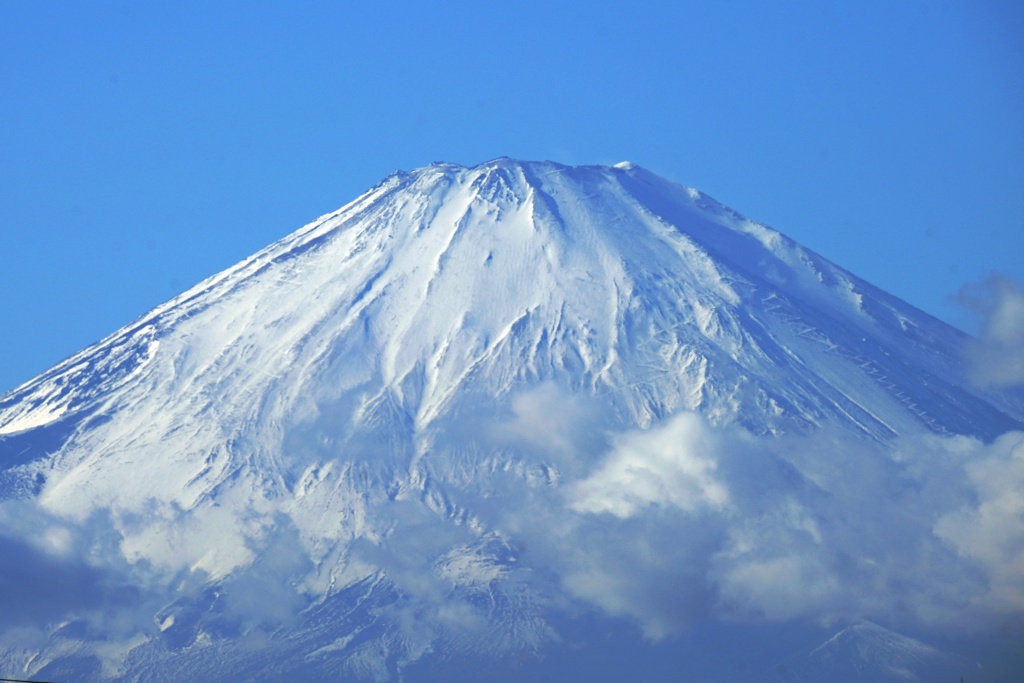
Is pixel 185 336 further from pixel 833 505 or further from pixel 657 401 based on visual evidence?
pixel 833 505

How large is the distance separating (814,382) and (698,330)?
5489 millimetres

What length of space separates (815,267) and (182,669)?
36112 mm

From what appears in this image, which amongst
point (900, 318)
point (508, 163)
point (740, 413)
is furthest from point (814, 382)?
point (508, 163)

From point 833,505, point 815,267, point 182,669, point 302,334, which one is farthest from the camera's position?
point 815,267

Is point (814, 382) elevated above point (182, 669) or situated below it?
above

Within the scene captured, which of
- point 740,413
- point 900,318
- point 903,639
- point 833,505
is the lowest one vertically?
point 903,639

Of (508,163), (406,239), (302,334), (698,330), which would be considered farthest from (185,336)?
(698,330)

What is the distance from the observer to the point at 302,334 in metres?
85.0

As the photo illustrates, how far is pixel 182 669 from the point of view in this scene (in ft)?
240

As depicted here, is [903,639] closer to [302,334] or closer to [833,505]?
[833,505]

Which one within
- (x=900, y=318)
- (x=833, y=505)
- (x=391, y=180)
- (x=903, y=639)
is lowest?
(x=903, y=639)

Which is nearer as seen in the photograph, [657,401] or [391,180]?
[657,401]

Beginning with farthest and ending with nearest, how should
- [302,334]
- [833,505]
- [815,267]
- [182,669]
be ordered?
[815,267] < [302,334] < [833,505] < [182,669]

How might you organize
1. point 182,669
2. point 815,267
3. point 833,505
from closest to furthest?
point 182,669 < point 833,505 < point 815,267
